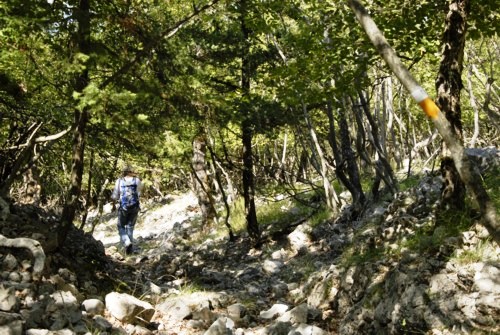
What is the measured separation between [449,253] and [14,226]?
6.32 m

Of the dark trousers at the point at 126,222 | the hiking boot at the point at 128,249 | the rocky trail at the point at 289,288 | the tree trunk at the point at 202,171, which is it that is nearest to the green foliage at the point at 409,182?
the rocky trail at the point at 289,288

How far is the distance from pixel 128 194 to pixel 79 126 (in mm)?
4661

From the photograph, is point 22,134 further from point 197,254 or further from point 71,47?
point 197,254

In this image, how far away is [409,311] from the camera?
186 inches

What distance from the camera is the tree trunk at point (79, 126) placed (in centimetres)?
602

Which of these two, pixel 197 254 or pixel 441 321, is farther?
pixel 197 254

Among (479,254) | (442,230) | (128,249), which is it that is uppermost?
(128,249)

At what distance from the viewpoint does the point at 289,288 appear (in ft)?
26.4

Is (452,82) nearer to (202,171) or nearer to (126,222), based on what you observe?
(126,222)

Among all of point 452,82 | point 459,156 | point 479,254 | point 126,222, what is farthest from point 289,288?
point 126,222

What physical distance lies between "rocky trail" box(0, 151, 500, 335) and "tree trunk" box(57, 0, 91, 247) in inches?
19.4

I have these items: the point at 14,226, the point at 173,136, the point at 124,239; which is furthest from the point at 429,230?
the point at 124,239

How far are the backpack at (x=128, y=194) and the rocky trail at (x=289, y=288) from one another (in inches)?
73.2

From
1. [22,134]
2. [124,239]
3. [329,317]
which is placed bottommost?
[329,317]
